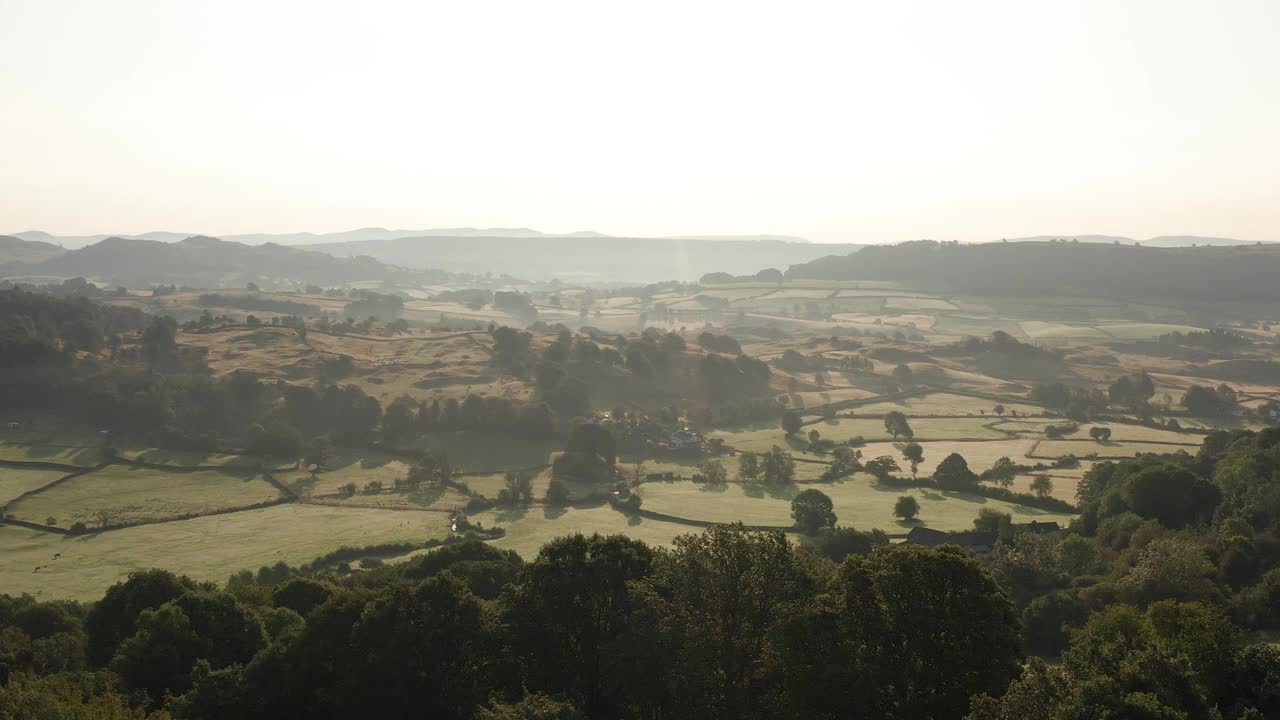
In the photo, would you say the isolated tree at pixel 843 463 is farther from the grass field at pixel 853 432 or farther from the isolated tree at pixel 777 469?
the grass field at pixel 853 432

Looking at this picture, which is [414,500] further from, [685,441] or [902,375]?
[902,375]

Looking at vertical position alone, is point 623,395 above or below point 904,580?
below

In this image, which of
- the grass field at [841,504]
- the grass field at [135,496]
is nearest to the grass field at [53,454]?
the grass field at [135,496]

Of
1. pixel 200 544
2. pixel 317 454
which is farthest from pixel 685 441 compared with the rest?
pixel 200 544

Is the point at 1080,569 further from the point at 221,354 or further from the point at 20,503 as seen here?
the point at 221,354

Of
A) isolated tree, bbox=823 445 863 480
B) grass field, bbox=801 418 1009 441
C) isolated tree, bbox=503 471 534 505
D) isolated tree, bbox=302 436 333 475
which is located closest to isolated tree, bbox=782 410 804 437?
grass field, bbox=801 418 1009 441

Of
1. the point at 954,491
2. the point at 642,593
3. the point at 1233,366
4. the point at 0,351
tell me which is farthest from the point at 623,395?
the point at 1233,366

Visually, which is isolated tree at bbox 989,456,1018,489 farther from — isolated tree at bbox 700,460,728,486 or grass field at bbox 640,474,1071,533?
isolated tree at bbox 700,460,728,486
